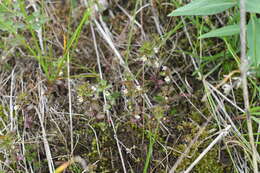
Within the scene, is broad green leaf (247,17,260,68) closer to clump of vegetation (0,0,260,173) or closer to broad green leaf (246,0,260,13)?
clump of vegetation (0,0,260,173)

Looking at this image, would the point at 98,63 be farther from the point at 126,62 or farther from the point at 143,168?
the point at 143,168

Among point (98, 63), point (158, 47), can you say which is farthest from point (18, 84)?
point (158, 47)

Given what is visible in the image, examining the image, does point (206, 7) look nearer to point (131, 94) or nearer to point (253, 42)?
point (253, 42)

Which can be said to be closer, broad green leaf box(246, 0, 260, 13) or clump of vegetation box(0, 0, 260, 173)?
broad green leaf box(246, 0, 260, 13)

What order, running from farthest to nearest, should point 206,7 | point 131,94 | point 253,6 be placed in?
point 131,94, point 206,7, point 253,6

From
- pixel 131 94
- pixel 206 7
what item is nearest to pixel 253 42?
pixel 206 7

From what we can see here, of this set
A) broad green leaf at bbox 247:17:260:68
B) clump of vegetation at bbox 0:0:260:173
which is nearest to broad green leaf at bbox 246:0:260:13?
clump of vegetation at bbox 0:0:260:173

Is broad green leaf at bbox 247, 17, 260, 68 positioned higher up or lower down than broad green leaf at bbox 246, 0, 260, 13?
lower down

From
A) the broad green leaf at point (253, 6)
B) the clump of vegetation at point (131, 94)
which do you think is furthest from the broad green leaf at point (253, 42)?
the broad green leaf at point (253, 6)
